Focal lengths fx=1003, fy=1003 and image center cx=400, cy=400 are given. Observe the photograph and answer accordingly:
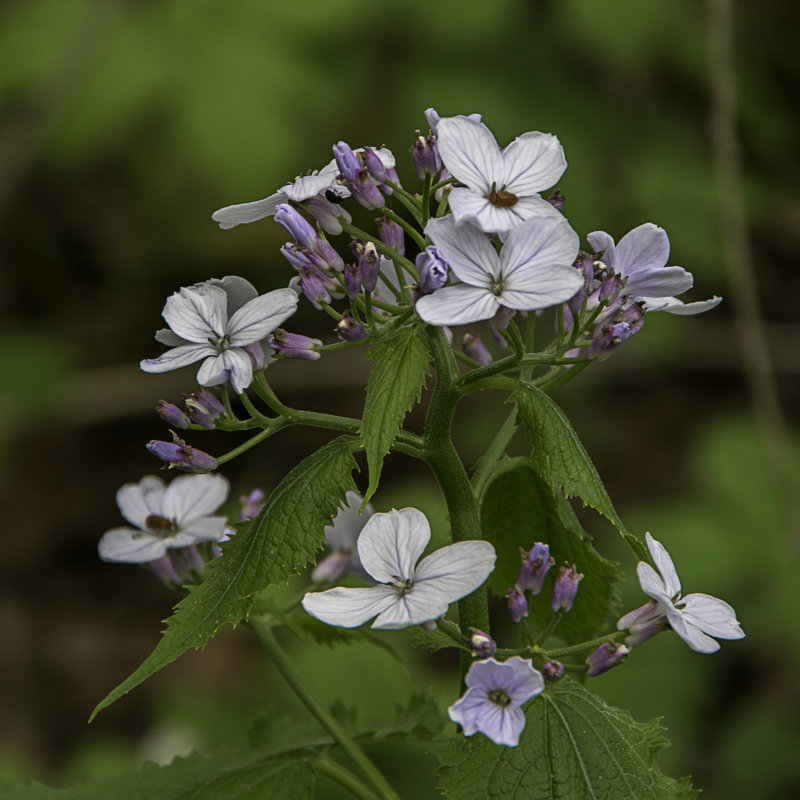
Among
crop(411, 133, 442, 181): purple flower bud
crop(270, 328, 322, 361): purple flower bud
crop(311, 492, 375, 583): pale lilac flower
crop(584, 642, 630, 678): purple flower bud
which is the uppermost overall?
crop(411, 133, 442, 181): purple flower bud

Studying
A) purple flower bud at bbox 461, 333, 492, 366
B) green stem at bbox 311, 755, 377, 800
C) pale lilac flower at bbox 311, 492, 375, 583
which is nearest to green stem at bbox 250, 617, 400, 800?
green stem at bbox 311, 755, 377, 800

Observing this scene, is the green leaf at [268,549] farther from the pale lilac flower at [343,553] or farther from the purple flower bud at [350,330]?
the pale lilac flower at [343,553]

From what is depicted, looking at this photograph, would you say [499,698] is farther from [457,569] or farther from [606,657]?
[606,657]

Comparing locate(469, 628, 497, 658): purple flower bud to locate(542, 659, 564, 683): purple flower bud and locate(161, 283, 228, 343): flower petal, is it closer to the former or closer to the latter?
locate(542, 659, 564, 683): purple flower bud

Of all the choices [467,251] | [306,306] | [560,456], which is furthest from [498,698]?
[306,306]

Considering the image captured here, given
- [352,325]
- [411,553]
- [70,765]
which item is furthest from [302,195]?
[70,765]

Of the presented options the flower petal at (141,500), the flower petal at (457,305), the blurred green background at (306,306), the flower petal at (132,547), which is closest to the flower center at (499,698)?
the flower petal at (457,305)
